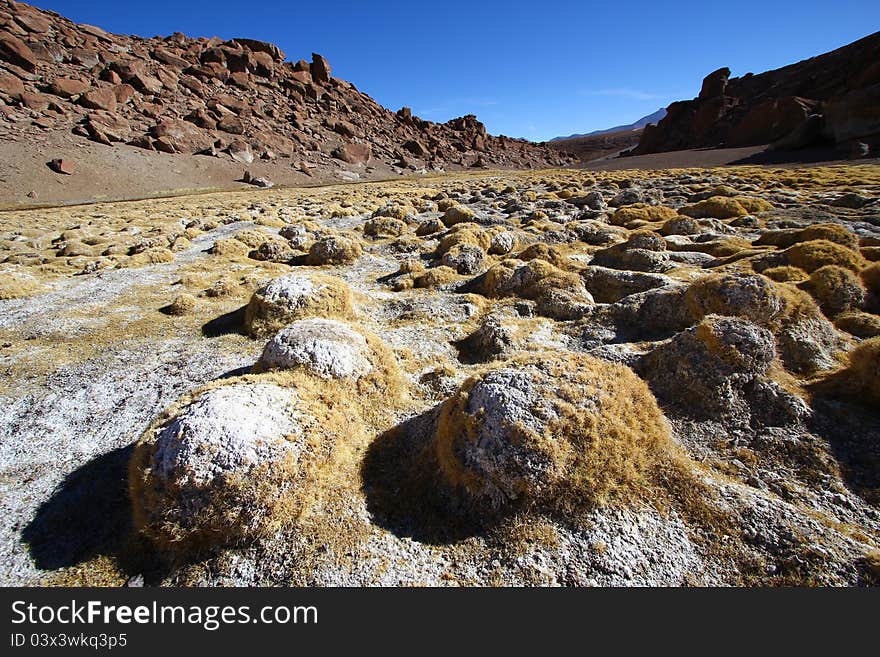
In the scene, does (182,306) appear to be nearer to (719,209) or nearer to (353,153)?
(719,209)

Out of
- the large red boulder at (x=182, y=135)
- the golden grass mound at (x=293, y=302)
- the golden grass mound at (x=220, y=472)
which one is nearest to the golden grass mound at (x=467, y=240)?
the golden grass mound at (x=293, y=302)

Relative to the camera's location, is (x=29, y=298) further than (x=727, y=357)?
Yes

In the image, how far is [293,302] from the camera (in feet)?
32.2

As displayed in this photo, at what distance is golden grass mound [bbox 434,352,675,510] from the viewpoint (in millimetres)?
4695

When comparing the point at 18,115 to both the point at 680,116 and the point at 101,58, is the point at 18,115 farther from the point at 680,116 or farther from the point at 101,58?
the point at 680,116

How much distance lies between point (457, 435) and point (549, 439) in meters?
1.13

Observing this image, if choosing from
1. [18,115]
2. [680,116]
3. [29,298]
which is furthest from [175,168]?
[680,116]

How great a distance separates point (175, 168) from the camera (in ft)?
184

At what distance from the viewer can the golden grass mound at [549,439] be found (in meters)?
4.70

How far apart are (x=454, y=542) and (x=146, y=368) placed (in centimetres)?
735

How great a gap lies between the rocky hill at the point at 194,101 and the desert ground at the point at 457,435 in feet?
180

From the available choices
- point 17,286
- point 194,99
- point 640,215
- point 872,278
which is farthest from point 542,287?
point 194,99

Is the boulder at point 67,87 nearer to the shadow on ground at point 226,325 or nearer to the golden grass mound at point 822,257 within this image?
the shadow on ground at point 226,325

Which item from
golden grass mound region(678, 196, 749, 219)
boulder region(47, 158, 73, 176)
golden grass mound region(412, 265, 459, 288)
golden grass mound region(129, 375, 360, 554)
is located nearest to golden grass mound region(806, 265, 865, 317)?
golden grass mound region(412, 265, 459, 288)
